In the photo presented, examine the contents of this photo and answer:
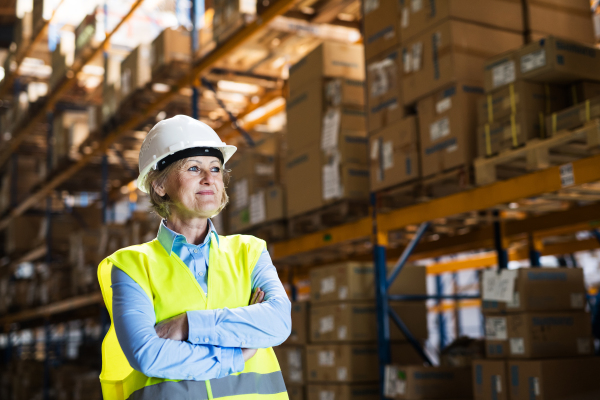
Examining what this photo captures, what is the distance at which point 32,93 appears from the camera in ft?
45.5

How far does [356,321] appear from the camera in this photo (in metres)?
5.31

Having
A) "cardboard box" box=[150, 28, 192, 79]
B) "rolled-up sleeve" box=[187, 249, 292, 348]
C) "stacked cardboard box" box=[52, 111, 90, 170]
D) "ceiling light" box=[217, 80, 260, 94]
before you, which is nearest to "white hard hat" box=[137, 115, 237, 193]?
"rolled-up sleeve" box=[187, 249, 292, 348]

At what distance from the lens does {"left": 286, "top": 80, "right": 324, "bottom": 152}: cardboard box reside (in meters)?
5.63

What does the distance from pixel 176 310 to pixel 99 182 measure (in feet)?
39.6

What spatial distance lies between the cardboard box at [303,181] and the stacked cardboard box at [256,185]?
360mm

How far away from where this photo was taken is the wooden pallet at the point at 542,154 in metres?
3.37

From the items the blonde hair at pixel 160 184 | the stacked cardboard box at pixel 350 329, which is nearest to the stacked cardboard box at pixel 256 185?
the stacked cardboard box at pixel 350 329

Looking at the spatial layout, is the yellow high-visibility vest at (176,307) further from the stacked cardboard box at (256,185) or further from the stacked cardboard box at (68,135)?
the stacked cardboard box at (68,135)

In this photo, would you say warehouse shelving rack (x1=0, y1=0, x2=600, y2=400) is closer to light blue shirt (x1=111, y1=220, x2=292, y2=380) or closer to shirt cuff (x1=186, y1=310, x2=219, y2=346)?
light blue shirt (x1=111, y1=220, x2=292, y2=380)

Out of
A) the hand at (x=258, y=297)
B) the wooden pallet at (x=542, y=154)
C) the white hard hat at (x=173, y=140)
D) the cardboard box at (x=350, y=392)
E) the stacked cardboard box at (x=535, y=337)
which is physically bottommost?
the cardboard box at (x=350, y=392)

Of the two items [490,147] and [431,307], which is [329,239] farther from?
[431,307]

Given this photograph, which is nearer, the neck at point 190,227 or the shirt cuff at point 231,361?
the shirt cuff at point 231,361

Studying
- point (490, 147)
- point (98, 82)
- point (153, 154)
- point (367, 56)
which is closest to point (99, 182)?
point (98, 82)

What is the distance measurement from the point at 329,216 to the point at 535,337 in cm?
228
